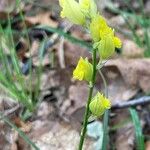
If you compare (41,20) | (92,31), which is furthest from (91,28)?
(41,20)

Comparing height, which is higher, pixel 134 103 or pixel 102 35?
pixel 102 35

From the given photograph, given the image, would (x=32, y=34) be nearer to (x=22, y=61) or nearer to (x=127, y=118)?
(x=22, y=61)

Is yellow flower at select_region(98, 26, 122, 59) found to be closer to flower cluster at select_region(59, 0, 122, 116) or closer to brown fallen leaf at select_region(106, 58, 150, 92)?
flower cluster at select_region(59, 0, 122, 116)

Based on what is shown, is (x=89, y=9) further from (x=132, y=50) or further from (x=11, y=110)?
(x=132, y=50)

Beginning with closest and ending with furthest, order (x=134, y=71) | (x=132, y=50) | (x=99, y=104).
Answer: (x=99, y=104) → (x=134, y=71) → (x=132, y=50)

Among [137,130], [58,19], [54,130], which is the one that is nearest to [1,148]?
[54,130]

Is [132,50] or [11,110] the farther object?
[132,50]
